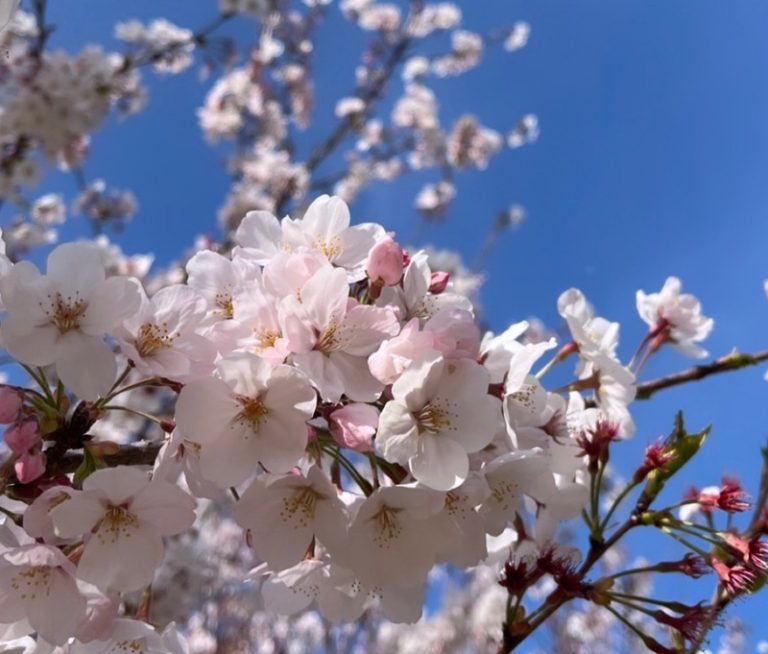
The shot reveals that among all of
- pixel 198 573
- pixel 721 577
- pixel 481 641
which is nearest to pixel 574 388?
pixel 721 577

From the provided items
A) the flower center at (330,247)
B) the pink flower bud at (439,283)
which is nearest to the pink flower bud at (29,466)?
the flower center at (330,247)

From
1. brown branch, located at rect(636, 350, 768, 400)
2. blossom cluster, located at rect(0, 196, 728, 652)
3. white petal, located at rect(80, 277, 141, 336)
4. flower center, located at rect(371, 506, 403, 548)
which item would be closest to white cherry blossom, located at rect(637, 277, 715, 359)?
brown branch, located at rect(636, 350, 768, 400)

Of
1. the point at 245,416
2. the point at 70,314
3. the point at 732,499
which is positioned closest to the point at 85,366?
the point at 70,314

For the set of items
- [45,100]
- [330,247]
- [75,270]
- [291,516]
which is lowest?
[291,516]

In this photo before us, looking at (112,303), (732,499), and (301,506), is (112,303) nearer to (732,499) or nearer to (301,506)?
(301,506)

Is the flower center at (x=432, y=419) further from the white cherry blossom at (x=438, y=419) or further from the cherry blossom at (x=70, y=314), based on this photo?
the cherry blossom at (x=70, y=314)

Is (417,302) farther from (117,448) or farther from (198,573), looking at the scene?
(198,573)
